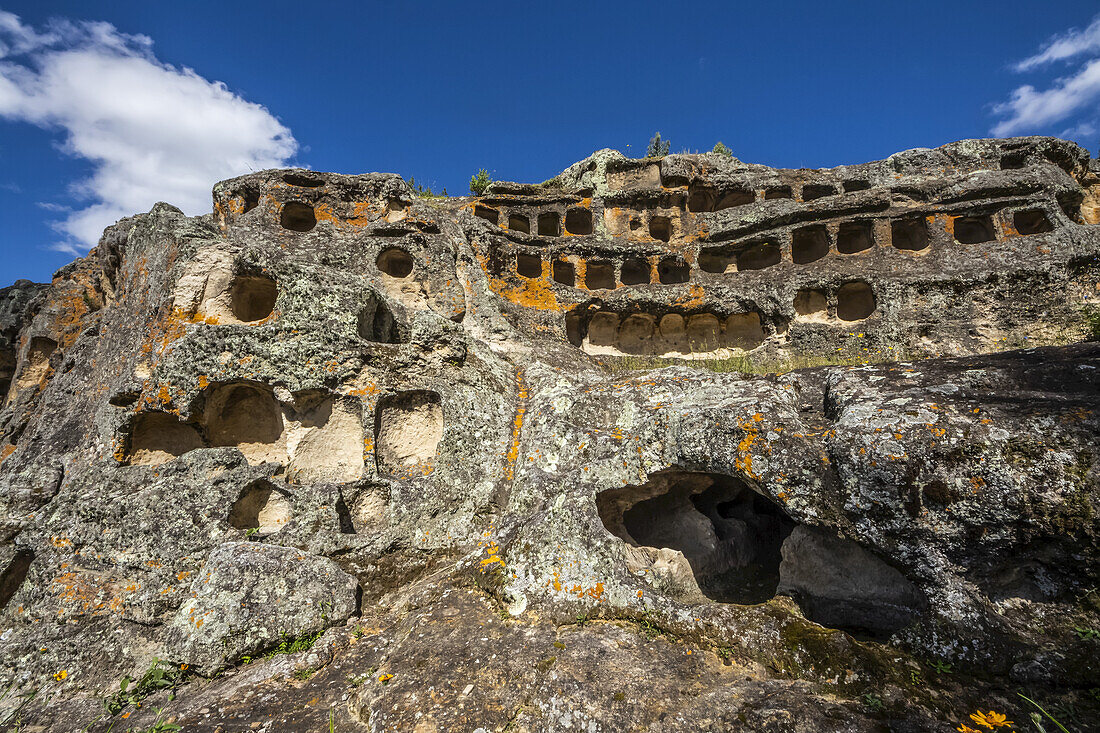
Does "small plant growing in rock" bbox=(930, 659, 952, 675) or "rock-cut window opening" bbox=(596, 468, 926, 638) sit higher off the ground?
"rock-cut window opening" bbox=(596, 468, 926, 638)

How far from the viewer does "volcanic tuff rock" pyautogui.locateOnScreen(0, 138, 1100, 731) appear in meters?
4.29

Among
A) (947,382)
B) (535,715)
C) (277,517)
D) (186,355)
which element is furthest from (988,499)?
(186,355)

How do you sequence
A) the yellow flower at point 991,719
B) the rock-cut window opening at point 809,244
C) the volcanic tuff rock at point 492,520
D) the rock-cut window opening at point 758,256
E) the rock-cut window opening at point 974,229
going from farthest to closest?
the rock-cut window opening at point 758,256 < the rock-cut window opening at point 809,244 < the rock-cut window opening at point 974,229 < the volcanic tuff rock at point 492,520 < the yellow flower at point 991,719

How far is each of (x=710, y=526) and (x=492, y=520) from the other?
312 centimetres

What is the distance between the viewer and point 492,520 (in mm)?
7254

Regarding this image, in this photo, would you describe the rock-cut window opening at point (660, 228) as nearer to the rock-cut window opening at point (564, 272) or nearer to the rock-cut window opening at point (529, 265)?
the rock-cut window opening at point (564, 272)

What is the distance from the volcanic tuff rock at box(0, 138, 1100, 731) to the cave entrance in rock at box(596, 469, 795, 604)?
0.16ft

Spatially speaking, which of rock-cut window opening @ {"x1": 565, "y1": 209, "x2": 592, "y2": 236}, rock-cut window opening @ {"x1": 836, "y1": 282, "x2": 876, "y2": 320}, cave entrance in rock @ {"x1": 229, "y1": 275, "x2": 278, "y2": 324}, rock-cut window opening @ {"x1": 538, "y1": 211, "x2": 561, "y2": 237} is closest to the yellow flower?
cave entrance in rock @ {"x1": 229, "y1": 275, "x2": 278, "y2": 324}

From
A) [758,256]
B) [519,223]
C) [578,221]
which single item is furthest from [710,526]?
[578,221]

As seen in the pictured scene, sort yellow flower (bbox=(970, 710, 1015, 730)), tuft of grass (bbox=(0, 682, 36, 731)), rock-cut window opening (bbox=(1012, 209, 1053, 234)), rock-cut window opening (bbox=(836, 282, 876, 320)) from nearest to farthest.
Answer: yellow flower (bbox=(970, 710, 1015, 730)), tuft of grass (bbox=(0, 682, 36, 731)), rock-cut window opening (bbox=(1012, 209, 1053, 234)), rock-cut window opening (bbox=(836, 282, 876, 320))

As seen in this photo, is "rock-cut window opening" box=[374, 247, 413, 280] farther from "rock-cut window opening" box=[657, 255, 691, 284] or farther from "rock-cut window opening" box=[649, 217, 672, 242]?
"rock-cut window opening" box=[649, 217, 672, 242]

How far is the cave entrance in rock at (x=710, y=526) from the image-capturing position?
6684mm

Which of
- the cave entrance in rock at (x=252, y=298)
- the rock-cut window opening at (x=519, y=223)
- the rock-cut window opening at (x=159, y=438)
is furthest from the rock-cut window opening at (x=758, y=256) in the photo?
the rock-cut window opening at (x=159, y=438)

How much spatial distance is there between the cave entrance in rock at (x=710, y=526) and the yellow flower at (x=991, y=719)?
2581mm
